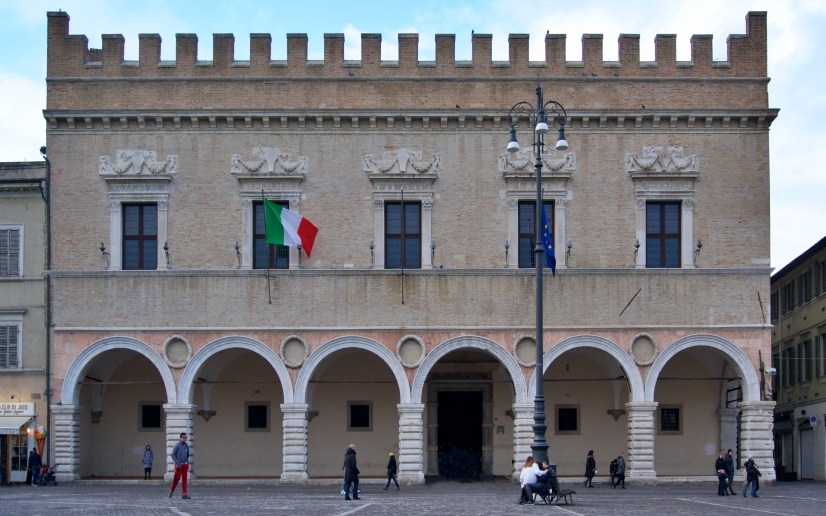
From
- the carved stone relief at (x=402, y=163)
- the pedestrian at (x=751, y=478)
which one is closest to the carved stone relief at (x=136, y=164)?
the carved stone relief at (x=402, y=163)

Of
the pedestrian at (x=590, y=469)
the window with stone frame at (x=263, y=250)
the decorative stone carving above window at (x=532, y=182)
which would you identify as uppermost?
the decorative stone carving above window at (x=532, y=182)

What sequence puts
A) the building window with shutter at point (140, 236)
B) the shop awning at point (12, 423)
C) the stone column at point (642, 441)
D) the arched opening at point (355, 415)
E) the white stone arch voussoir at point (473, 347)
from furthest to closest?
the arched opening at point (355, 415), the building window with shutter at point (140, 236), the shop awning at point (12, 423), the white stone arch voussoir at point (473, 347), the stone column at point (642, 441)

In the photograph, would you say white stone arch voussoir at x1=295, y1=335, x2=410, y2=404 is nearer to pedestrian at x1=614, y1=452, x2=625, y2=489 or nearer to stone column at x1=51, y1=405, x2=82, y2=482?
pedestrian at x1=614, y1=452, x2=625, y2=489

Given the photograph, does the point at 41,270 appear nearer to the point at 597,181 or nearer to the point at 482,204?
the point at 482,204

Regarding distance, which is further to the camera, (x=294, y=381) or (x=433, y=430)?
(x=433, y=430)

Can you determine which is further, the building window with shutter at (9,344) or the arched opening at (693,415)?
the arched opening at (693,415)

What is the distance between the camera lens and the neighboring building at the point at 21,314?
31.0 m

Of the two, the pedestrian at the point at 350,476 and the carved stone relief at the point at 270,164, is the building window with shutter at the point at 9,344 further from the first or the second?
the pedestrian at the point at 350,476

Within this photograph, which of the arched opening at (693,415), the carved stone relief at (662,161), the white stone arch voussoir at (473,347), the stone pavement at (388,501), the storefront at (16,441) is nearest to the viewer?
the stone pavement at (388,501)

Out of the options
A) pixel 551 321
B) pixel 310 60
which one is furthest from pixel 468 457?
pixel 310 60

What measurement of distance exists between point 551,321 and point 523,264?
183cm

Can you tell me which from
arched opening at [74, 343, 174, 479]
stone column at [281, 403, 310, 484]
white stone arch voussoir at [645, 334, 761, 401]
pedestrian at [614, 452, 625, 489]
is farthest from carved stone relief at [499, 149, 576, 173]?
arched opening at [74, 343, 174, 479]

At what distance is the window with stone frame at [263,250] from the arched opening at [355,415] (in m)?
3.55

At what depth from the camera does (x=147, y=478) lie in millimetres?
31188
